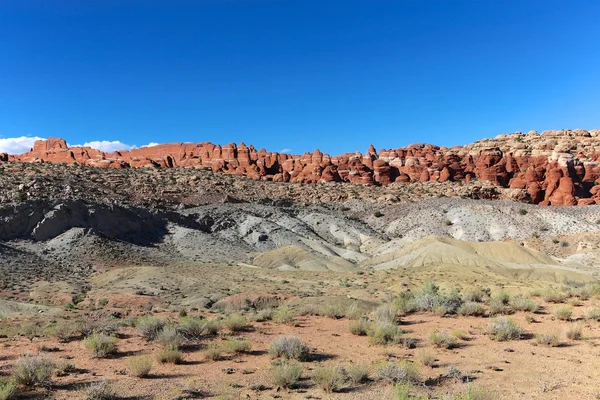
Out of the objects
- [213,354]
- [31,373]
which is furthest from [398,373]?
[31,373]

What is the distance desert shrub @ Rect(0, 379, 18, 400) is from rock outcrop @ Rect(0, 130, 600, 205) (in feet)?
242

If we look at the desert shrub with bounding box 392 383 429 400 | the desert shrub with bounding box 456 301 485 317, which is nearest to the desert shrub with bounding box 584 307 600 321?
the desert shrub with bounding box 456 301 485 317

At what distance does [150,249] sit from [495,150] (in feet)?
243

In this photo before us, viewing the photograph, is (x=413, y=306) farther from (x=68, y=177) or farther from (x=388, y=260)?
(x=68, y=177)

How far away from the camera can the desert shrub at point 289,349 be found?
992 centimetres

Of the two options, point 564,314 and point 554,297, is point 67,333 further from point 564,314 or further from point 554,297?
point 554,297

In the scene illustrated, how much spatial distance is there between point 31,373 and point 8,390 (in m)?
0.99

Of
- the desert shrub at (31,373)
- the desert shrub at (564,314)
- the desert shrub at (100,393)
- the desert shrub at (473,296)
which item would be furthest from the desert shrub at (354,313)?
the desert shrub at (31,373)

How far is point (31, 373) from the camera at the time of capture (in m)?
7.79

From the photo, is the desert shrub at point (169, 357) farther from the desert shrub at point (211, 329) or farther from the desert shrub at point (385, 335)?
the desert shrub at point (385, 335)

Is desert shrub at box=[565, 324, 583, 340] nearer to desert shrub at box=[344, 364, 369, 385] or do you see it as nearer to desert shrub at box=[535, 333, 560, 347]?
desert shrub at box=[535, 333, 560, 347]

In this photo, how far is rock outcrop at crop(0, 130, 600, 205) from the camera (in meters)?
76.0

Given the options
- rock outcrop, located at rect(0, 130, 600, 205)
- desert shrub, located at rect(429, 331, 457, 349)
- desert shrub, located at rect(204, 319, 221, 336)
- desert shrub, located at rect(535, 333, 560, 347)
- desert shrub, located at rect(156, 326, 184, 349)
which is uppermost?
rock outcrop, located at rect(0, 130, 600, 205)

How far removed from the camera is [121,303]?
20.7m
